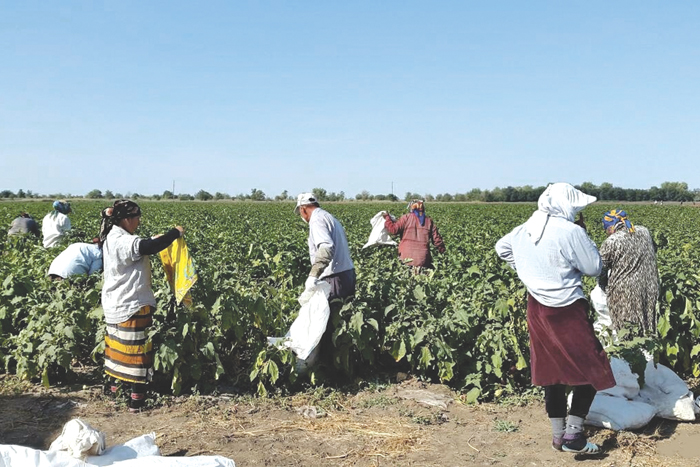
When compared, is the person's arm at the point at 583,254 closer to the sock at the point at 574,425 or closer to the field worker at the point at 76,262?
the sock at the point at 574,425

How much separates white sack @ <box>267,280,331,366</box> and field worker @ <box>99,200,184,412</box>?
0.98m

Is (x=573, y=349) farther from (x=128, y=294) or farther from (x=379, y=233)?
(x=379, y=233)

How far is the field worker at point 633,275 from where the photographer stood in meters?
4.54

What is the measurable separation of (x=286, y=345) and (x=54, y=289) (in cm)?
257

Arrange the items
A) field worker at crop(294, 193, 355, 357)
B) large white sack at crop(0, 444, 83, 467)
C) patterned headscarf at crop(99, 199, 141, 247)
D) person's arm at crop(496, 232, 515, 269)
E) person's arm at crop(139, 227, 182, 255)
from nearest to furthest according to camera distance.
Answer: large white sack at crop(0, 444, 83, 467) → person's arm at crop(496, 232, 515, 269) → person's arm at crop(139, 227, 182, 255) → patterned headscarf at crop(99, 199, 141, 247) → field worker at crop(294, 193, 355, 357)

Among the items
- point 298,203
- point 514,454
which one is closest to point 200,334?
point 298,203

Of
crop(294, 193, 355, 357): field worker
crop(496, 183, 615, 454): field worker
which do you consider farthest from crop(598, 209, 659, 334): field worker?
crop(294, 193, 355, 357): field worker

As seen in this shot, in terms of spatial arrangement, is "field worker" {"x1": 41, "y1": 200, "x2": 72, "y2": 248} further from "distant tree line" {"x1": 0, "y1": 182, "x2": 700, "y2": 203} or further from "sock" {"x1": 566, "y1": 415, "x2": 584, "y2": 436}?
"distant tree line" {"x1": 0, "y1": 182, "x2": 700, "y2": 203}

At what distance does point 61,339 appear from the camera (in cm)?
477

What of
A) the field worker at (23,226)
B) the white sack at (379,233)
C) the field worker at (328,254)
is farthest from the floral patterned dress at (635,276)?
the field worker at (23,226)

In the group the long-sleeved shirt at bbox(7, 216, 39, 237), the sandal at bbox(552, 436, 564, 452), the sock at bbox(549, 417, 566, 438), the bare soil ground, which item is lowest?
the bare soil ground

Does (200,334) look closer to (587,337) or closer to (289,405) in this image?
(289,405)

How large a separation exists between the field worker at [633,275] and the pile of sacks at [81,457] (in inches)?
124

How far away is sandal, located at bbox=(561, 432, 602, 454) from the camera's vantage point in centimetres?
368
